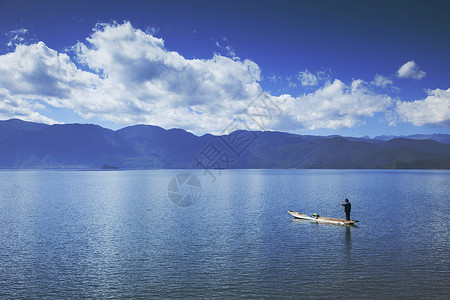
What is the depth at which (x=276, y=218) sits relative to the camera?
56094 millimetres

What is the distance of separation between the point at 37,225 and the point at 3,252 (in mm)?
17513

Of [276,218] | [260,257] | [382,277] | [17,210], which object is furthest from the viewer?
[17,210]

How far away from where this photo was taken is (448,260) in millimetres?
29891

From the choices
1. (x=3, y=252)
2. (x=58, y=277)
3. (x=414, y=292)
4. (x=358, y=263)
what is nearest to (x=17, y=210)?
(x=3, y=252)

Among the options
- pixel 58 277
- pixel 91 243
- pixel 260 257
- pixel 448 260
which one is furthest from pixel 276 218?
pixel 58 277

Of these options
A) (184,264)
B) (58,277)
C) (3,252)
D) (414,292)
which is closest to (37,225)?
(3,252)

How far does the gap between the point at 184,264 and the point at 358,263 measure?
18.1 meters

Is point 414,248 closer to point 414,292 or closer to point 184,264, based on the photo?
point 414,292

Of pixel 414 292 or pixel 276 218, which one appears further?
pixel 276 218

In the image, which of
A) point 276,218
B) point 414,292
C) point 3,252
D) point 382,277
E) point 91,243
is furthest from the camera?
point 276,218

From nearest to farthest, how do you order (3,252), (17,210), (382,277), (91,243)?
1. (382,277)
2. (3,252)
3. (91,243)
4. (17,210)

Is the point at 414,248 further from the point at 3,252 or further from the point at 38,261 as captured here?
the point at 3,252

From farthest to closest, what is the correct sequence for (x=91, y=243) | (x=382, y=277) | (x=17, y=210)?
(x=17, y=210) < (x=91, y=243) < (x=382, y=277)

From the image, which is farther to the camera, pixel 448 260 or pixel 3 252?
pixel 3 252
